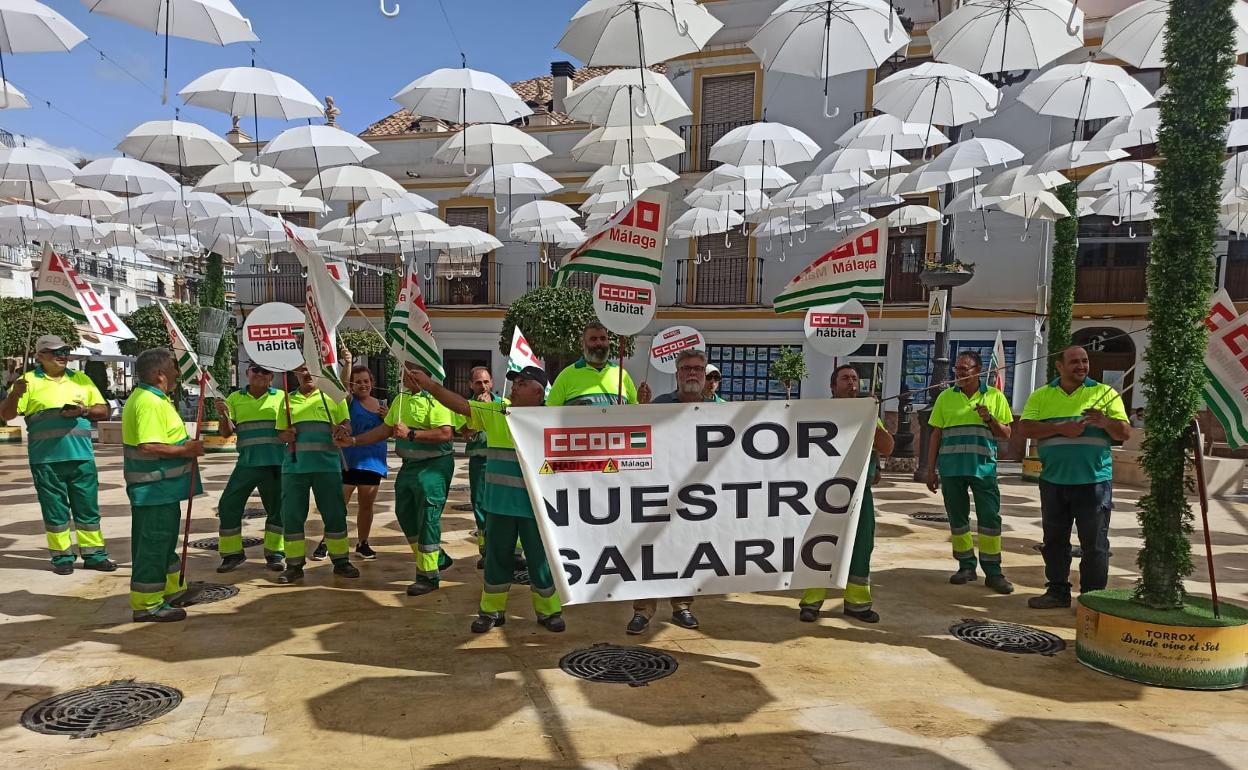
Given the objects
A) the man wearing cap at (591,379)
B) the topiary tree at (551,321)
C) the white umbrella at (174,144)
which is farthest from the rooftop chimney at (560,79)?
A: the man wearing cap at (591,379)

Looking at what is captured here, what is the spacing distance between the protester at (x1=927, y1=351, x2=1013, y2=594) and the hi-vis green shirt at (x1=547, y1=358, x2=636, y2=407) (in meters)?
2.85

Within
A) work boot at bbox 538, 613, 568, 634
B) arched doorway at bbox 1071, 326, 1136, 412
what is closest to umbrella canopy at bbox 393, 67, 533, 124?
work boot at bbox 538, 613, 568, 634

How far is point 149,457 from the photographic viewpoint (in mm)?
5363

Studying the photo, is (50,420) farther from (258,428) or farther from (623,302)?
(623,302)

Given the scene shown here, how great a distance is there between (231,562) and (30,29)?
5.70m

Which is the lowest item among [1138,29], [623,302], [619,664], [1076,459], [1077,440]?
[619,664]

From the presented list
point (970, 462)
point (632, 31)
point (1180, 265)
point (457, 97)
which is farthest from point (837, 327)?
point (457, 97)

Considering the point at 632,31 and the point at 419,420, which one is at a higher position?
the point at 632,31

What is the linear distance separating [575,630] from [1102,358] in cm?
1929

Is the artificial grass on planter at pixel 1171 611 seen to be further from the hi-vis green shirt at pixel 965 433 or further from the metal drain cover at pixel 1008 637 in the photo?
the hi-vis green shirt at pixel 965 433

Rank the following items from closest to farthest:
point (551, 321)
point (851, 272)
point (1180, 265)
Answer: point (1180, 265)
point (851, 272)
point (551, 321)

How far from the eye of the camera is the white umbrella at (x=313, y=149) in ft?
37.3

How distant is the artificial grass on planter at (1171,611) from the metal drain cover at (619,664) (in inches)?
101

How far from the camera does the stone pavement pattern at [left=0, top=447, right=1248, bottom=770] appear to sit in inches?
145
